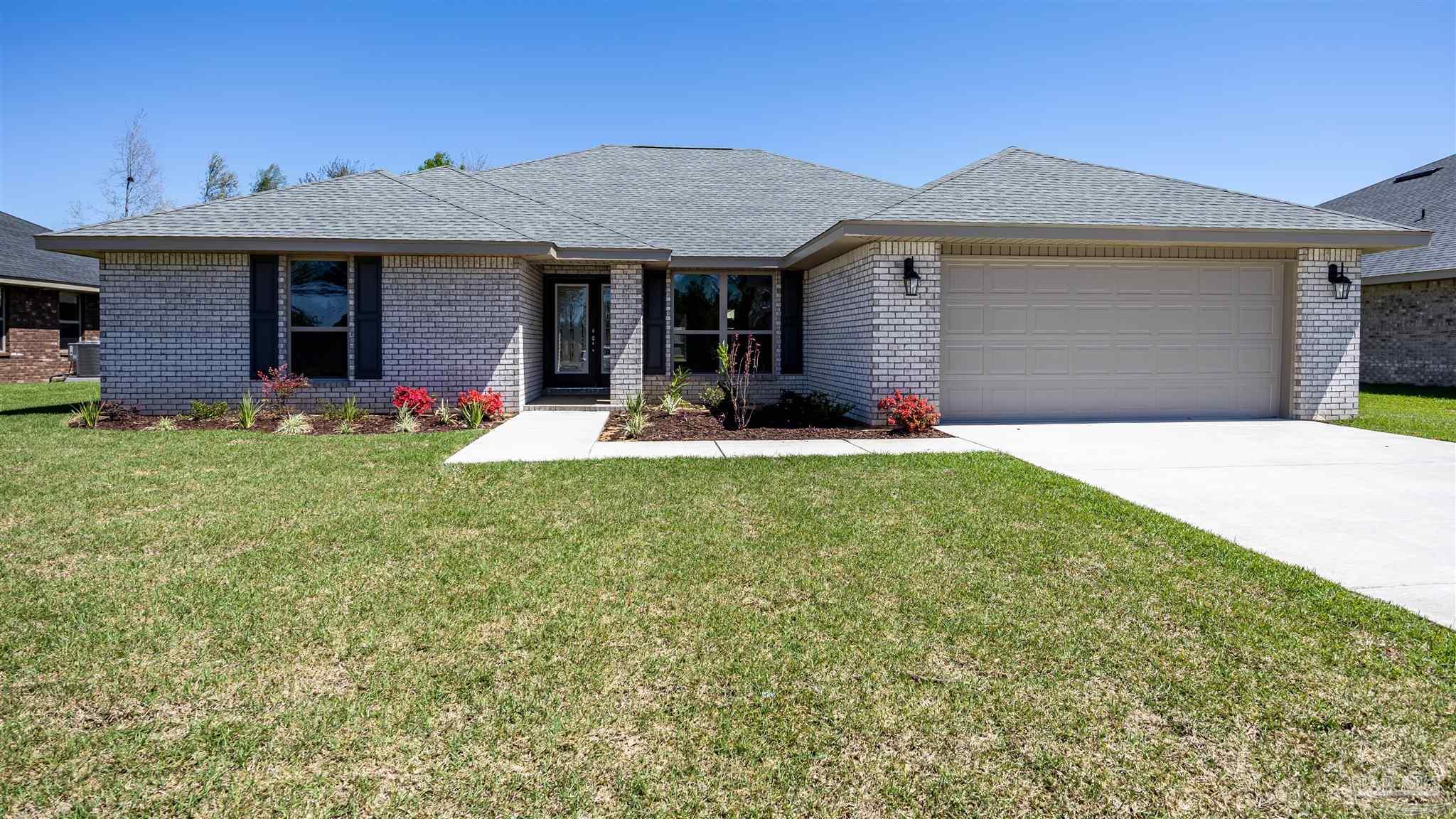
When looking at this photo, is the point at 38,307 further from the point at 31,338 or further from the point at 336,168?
the point at 336,168

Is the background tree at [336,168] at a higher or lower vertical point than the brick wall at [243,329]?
higher

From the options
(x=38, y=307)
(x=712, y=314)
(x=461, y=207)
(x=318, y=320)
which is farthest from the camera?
(x=38, y=307)

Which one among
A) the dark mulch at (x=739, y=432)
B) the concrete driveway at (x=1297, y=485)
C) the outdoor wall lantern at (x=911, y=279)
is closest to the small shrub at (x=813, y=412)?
the dark mulch at (x=739, y=432)

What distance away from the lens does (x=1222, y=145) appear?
16.2 metres

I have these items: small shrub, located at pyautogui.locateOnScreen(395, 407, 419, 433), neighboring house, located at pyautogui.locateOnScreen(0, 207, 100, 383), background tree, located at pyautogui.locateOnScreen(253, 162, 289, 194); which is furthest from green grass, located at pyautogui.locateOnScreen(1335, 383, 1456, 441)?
background tree, located at pyautogui.locateOnScreen(253, 162, 289, 194)

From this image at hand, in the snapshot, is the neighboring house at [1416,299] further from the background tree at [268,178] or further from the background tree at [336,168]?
the background tree at [268,178]

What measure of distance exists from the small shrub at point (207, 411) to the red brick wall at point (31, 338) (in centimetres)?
1374

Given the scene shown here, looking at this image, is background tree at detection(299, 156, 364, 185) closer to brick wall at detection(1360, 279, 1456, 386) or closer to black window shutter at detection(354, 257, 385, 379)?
black window shutter at detection(354, 257, 385, 379)

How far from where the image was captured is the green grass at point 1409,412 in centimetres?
1037

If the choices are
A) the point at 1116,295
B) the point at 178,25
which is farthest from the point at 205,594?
the point at 178,25

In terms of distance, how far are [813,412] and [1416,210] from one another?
2086 cm

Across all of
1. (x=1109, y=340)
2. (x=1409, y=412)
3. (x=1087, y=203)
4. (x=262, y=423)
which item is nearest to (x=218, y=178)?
(x=262, y=423)

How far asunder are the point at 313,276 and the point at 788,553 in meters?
11.0

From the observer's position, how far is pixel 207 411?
11484 mm
